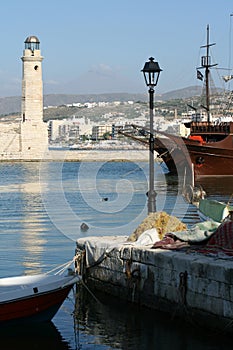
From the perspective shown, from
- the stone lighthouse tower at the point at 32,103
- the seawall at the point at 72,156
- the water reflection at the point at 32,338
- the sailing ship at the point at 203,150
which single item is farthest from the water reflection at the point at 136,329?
the seawall at the point at 72,156

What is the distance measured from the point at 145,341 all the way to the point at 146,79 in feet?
17.6

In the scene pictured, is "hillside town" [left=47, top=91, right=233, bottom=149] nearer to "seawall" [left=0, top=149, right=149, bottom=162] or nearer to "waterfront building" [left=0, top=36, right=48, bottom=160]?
"seawall" [left=0, top=149, right=149, bottom=162]

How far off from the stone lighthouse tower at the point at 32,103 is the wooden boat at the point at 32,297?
2845 inches

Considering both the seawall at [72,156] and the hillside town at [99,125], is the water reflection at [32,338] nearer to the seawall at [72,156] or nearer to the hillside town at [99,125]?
the seawall at [72,156]

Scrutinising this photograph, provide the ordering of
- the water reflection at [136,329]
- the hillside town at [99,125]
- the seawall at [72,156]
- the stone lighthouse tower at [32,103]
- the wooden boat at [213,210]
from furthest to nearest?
the hillside town at [99,125] → the seawall at [72,156] → the stone lighthouse tower at [32,103] → the wooden boat at [213,210] → the water reflection at [136,329]

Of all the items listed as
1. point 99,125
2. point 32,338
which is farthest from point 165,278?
point 99,125

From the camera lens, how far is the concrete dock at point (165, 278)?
8031 millimetres

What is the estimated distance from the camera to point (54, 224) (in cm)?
1947

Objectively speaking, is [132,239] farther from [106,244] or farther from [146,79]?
[146,79]

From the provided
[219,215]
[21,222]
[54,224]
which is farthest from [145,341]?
[21,222]

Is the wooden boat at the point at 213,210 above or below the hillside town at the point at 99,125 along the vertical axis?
below

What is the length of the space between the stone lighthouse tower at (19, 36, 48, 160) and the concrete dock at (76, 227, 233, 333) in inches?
2783

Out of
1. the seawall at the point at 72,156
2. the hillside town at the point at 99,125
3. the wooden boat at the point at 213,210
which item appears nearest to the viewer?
the wooden boat at the point at 213,210

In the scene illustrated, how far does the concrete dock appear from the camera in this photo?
8.03 metres
